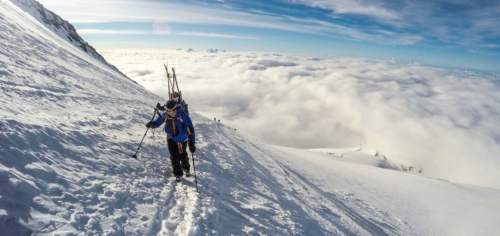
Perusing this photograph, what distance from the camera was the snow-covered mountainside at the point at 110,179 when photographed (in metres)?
5.63

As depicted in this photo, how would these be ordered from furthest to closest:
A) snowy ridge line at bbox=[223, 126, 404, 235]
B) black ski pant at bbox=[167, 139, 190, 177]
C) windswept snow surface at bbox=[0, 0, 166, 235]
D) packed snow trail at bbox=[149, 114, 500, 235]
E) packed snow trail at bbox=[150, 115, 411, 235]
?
snowy ridge line at bbox=[223, 126, 404, 235] → black ski pant at bbox=[167, 139, 190, 177] → packed snow trail at bbox=[149, 114, 500, 235] → packed snow trail at bbox=[150, 115, 411, 235] → windswept snow surface at bbox=[0, 0, 166, 235]

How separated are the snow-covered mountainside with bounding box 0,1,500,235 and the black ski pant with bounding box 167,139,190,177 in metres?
0.42

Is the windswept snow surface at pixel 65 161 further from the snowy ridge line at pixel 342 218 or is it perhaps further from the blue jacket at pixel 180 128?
the snowy ridge line at pixel 342 218

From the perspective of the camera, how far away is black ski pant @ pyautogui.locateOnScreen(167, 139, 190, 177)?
928 centimetres

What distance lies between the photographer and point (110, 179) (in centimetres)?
747

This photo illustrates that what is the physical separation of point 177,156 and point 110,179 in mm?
2255

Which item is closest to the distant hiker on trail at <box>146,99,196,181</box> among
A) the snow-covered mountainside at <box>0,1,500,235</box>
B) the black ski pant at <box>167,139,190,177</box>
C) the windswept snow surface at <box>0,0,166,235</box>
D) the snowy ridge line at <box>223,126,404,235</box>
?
the black ski pant at <box>167,139,190,177</box>

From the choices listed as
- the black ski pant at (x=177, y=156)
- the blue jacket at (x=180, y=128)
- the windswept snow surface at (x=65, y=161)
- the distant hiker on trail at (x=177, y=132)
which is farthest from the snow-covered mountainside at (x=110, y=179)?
the blue jacket at (x=180, y=128)

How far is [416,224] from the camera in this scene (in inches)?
713

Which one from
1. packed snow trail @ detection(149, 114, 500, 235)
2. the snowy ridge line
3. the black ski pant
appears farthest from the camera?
the snowy ridge line

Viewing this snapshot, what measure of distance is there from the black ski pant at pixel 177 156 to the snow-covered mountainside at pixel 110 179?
422 millimetres

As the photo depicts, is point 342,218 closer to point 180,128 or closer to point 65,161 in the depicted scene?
point 180,128

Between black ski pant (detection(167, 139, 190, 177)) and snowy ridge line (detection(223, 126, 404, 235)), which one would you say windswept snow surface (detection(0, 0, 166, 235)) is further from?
snowy ridge line (detection(223, 126, 404, 235))

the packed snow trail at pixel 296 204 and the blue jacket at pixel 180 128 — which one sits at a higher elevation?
the blue jacket at pixel 180 128
